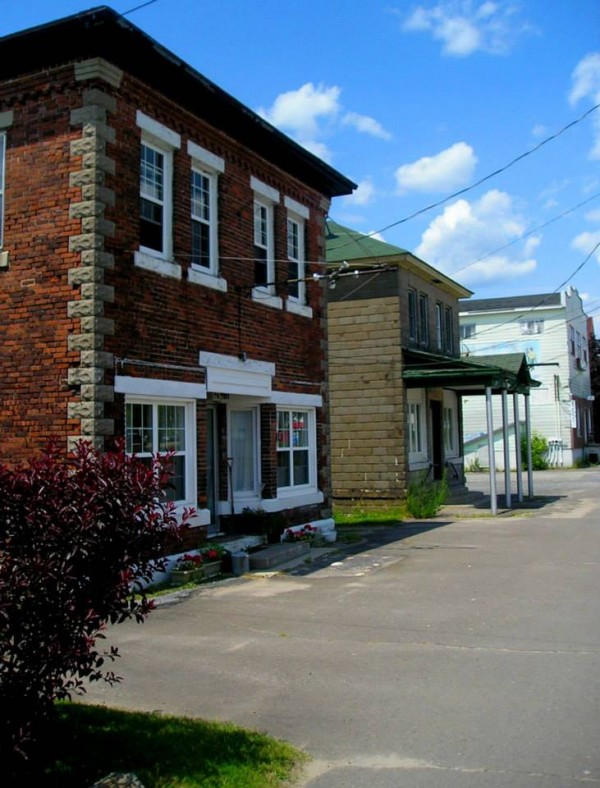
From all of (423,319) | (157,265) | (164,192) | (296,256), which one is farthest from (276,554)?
(423,319)

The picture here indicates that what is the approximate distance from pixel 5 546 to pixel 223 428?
9.30 m

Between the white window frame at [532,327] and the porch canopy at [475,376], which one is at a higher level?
the white window frame at [532,327]

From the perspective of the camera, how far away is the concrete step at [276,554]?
12.3m

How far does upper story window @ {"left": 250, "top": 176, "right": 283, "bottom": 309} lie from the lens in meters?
14.1

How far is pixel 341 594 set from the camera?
411 inches

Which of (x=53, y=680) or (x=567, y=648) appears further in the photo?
(x=567, y=648)

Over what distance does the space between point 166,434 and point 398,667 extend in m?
5.66

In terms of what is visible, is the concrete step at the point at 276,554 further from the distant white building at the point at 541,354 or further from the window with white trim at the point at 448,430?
the distant white building at the point at 541,354

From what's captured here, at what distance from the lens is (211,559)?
11.8 meters

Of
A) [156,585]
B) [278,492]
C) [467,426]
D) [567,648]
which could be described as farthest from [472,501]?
[467,426]

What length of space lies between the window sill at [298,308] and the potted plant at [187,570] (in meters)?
5.40

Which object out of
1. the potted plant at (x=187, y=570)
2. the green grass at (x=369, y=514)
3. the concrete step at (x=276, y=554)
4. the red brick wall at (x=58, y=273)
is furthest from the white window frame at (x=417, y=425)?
the red brick wall at (x=58, y=273)

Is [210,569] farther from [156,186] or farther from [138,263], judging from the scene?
[156,186]

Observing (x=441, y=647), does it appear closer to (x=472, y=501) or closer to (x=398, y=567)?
(x=398, y=567)
